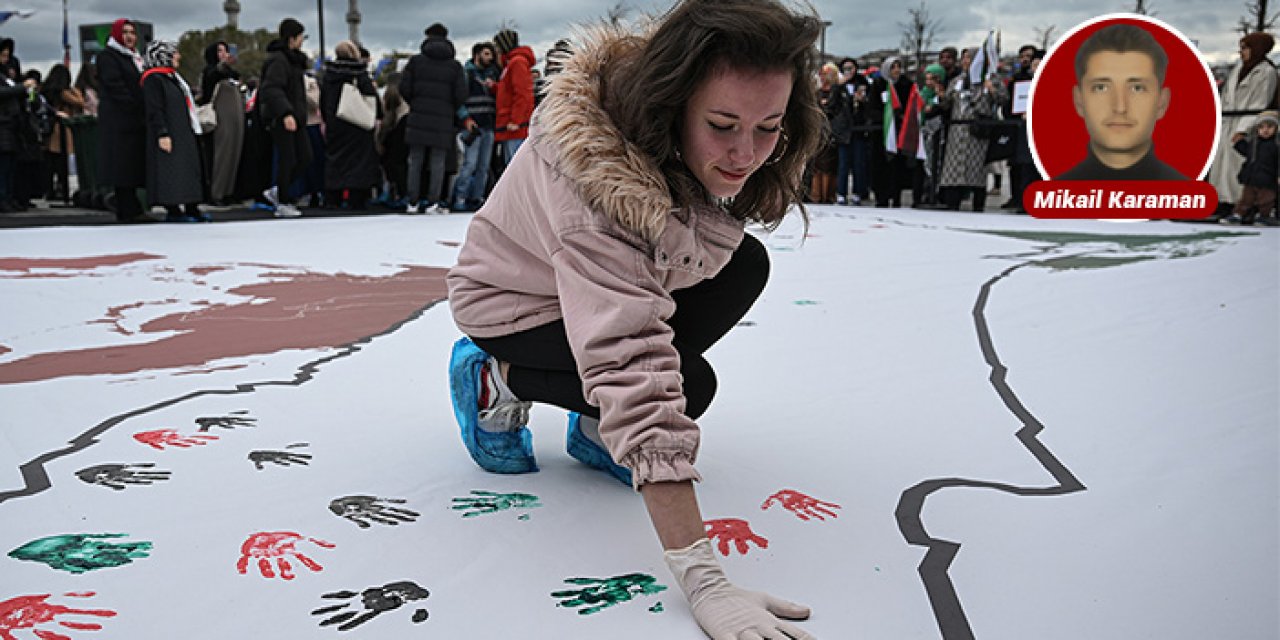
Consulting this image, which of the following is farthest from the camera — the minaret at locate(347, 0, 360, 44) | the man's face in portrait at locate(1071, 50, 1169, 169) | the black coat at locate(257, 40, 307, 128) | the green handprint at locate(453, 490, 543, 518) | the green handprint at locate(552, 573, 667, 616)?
the minaret at locate(347, 0, 360, 44)

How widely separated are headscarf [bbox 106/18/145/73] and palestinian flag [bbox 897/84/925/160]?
5.07 m

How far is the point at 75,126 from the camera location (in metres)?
6.96

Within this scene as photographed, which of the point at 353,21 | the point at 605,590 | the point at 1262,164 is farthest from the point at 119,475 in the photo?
the point at 353,21

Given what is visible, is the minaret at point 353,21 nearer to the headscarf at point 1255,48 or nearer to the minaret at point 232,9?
the minaret at point 232,9

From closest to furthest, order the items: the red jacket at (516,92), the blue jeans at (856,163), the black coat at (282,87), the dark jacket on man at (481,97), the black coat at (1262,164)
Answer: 1. the black coat at (1262,164)
2. the black coat at (282,87)
3. the red jacket at (516,92)
4. the dark jacket on man at (481,97)
5. the blue jeans at (856,163)

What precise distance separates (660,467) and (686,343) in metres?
0.45

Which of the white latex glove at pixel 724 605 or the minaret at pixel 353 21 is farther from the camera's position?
the minaret at pixel 353 21

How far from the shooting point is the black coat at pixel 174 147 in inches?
199

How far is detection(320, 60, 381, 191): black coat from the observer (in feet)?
21.4

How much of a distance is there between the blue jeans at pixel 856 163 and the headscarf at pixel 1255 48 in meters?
2.61

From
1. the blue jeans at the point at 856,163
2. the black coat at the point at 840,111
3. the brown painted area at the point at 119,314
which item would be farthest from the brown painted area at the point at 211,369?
the blue jeans at the point at 856,163

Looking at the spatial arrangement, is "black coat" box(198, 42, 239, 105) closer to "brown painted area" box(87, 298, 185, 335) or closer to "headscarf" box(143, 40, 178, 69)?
"headscarf" box(143, 40, 178, 69)

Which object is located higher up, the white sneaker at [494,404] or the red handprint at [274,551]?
the white sneaker at [494,404]

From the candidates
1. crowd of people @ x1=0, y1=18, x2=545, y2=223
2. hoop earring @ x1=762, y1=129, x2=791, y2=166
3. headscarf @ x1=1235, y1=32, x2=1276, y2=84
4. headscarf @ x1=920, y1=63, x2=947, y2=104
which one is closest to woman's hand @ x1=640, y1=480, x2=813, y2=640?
hoop earring @ x1=762, y1=129, x2=791, y2=166
